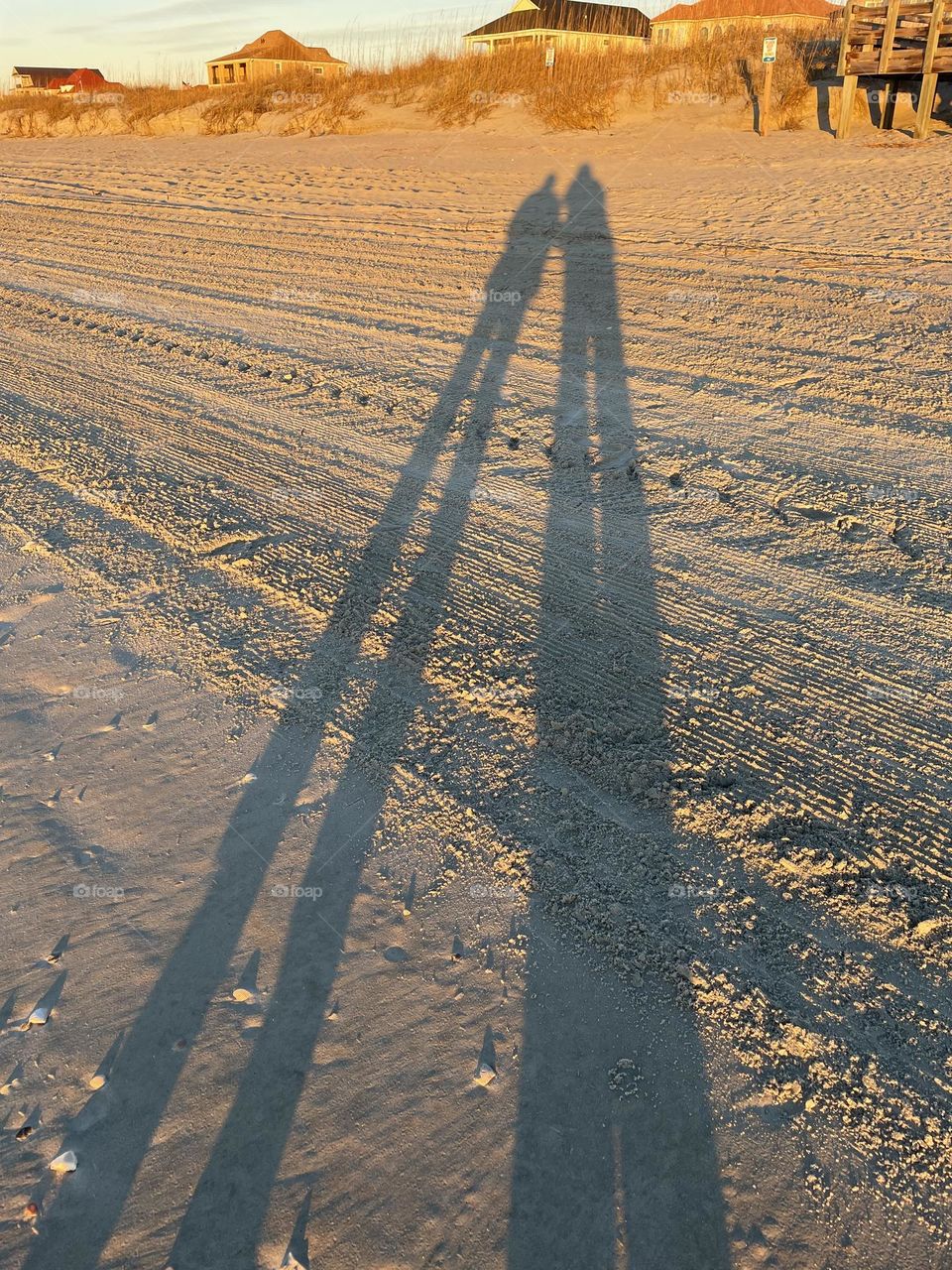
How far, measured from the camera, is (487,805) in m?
3.41

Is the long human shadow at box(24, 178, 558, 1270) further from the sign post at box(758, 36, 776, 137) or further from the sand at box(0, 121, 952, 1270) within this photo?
the sign post at box(758, 36, 776, 137)

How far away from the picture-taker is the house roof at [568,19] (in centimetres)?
3710

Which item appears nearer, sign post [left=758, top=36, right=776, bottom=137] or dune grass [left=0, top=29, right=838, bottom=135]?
sign post [left=758, top=36, right=776, bottom=137]

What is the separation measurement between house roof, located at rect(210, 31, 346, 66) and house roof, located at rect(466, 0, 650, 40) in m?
7.10

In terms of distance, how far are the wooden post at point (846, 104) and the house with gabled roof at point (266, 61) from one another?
21.2m

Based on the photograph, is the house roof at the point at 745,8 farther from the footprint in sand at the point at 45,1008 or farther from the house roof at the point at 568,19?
the footprint in sand at the point at 45,1008

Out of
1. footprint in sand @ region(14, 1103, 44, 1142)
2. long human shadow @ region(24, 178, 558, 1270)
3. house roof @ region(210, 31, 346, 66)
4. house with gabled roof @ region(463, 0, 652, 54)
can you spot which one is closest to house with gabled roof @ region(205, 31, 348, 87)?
house roof @ region(210, 31, 346, 66)

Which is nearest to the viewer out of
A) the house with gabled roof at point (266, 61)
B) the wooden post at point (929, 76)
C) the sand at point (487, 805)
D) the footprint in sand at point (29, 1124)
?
the sand at point (487, 805)

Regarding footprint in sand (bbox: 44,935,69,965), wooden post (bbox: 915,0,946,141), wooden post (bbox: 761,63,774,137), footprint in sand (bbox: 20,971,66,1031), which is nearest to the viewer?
footprint in sand (bbox: 20,971,66,1031)

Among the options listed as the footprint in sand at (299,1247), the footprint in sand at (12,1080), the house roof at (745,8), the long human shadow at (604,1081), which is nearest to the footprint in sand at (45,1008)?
the footprint in sand at (12,1080)

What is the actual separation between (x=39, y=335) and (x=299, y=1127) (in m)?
9.08

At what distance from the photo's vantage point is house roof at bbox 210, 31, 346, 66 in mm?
38906

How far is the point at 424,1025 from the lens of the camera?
106 inches

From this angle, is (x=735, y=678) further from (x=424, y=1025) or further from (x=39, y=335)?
(x=39, y=335)
